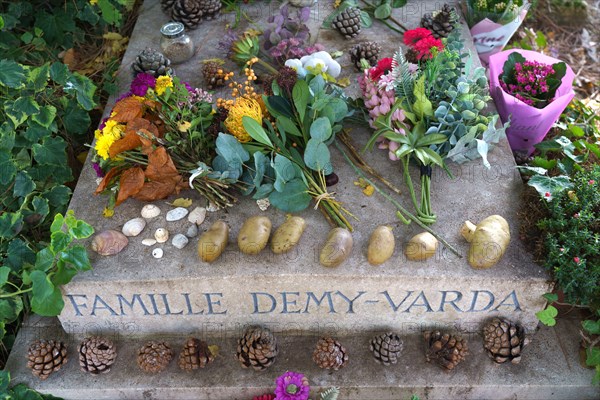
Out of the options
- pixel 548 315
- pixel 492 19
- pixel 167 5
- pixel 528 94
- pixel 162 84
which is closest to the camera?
pixel 548 315

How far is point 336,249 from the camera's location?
200 cm

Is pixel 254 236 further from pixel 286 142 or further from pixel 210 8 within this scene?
pixel 210 8

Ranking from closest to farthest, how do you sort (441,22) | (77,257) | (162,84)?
1. (77,257)
2. (162,84)
3. (441,22)

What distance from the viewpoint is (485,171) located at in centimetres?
235

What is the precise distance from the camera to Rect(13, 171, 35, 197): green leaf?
2.36 metres

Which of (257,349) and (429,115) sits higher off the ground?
(429,115)

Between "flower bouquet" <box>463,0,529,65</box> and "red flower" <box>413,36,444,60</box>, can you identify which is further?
"flower bouquet" <box>463,0,529,65</box>

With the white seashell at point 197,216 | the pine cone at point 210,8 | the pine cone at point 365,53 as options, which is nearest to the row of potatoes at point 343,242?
the white seashell at point 197,216

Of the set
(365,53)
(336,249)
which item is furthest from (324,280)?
(365,53)

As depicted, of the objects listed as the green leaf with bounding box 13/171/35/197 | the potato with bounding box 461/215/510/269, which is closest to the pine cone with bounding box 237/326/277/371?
the potato with bounding box 461/215/510/269

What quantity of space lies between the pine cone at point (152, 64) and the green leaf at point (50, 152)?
0.51 m

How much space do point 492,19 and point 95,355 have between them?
8.41 ft

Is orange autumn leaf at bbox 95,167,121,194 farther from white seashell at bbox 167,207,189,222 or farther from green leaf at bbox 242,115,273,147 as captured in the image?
green leaf at bbox 242,115,273,147

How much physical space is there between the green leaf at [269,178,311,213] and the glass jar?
110 centimetres
